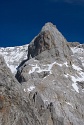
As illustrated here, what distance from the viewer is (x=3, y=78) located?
1538 centimetres

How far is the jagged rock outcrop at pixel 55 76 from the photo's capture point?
7344cm

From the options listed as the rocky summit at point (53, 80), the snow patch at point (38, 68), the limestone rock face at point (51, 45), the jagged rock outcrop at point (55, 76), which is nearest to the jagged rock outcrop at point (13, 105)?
the rocky summit at point (53, 80)

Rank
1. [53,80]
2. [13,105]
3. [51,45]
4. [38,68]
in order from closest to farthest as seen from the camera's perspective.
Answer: [13,105], [53,80], [38,68], [51,45]

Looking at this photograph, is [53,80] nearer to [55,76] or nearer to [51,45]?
[55,76]

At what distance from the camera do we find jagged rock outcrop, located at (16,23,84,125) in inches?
2891

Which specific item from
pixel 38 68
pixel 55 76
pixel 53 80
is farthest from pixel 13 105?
pixel 38 68

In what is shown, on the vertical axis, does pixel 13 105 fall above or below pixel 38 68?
below

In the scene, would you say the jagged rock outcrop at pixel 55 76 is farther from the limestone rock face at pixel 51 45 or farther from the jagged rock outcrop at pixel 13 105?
the jagged rock outcrop at pixel 13 105

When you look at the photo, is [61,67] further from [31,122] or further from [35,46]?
[31,122]

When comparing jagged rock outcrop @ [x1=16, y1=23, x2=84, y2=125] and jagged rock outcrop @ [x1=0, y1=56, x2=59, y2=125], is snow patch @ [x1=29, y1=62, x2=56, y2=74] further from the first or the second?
jagged rock outcrop @ [x1=0, y1=56, x2=59, y2=125]

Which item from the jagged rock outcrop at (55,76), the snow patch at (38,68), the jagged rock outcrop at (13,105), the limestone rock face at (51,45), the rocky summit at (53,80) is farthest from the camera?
the limestone rock face at (51,45)

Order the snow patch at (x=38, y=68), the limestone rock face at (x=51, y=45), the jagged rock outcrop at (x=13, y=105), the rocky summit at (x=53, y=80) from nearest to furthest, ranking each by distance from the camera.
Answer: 1. the jagged rock outcrop at (x=13, y=105)
2. the rocky summit at (x=53, y=80)
3. the snow patch at (x=38, y=68)
4. the limestone rock face at (x=51, y=45)

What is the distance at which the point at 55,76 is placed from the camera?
91.3m

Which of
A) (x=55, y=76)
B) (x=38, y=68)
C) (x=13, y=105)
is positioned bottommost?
(x=13, y=105)
